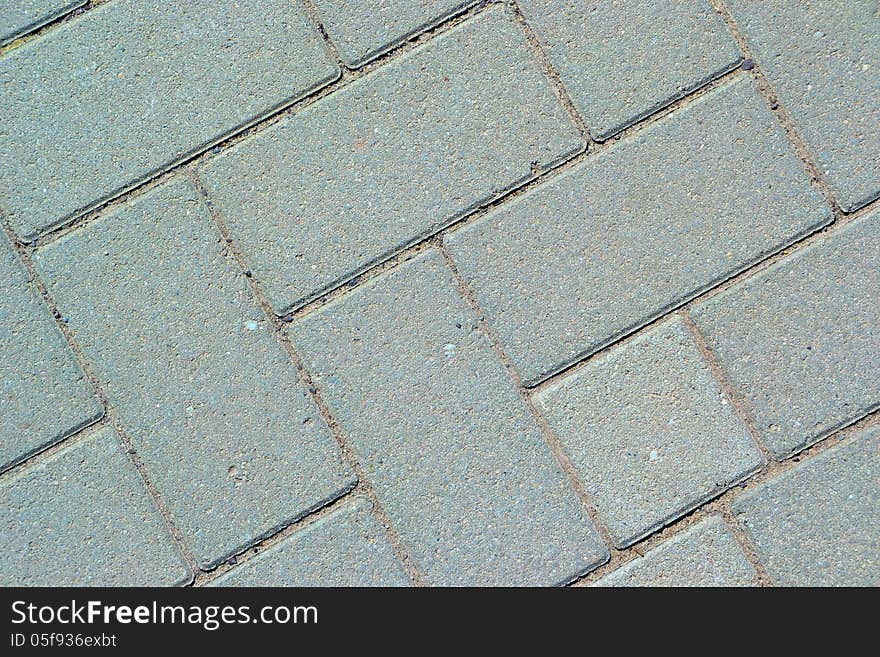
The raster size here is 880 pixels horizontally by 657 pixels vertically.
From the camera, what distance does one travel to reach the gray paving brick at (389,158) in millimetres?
2219

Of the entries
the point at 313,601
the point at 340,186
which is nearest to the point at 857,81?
the point at 340,186

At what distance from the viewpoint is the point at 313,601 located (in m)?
2.21

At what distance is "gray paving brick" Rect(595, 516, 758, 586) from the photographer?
2.19m

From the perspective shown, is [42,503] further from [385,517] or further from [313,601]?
[385,517]

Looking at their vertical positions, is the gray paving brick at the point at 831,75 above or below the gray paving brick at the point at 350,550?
above

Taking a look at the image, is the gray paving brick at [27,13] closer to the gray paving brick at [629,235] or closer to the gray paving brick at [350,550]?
the gray paving brick at [629,235]

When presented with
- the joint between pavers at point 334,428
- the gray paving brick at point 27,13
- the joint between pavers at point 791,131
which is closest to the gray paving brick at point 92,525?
the joint between pavers at point 334,428

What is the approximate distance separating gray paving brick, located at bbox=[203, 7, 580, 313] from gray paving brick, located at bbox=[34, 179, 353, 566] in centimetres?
15

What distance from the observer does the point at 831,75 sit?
2.22m

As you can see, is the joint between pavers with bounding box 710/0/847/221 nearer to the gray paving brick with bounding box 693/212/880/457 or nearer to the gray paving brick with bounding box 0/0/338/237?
the gray paving brick with bounding box 693/212/880/457

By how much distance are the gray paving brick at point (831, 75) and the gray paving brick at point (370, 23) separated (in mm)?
786

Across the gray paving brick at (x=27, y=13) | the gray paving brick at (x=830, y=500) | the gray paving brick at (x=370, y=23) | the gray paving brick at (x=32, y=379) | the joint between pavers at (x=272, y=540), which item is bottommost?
the gray paving brick at (x=830, y=500)

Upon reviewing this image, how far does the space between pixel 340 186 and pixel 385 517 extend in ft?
2.82

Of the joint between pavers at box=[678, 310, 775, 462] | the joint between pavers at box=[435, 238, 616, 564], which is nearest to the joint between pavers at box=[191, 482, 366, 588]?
the joint between pavers at box=[435, 238, 616, 564]
